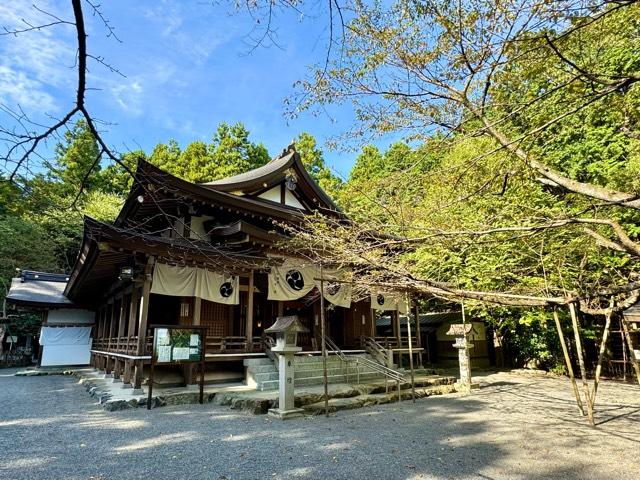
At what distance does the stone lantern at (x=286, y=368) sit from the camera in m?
6.79

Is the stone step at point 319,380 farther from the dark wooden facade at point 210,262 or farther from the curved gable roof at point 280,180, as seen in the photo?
the curved gable roof at point 280,180

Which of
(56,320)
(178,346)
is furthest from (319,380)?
(56,320)

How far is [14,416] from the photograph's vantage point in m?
6.82

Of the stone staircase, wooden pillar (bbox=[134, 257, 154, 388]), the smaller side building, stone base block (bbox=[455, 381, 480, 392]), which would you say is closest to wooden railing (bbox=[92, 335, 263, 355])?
wooden pillar (bbox=[134, 257, 154, 388])

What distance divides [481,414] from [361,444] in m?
3.31

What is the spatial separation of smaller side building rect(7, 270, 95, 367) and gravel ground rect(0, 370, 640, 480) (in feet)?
32.2

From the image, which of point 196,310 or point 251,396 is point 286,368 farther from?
point 196,310

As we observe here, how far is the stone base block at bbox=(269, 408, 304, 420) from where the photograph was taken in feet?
21.8

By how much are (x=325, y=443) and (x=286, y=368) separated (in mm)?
1941

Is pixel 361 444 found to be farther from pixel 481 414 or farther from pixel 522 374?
pixel 522 374

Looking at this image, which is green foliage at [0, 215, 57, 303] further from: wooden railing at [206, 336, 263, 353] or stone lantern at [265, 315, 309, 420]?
stone lantern at [265, 315, 309, 420]

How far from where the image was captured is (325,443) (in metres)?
5.10

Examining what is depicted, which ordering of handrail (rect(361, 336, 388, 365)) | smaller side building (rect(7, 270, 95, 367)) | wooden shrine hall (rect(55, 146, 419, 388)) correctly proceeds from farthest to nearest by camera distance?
smaller side building (rect(7, 270, 95, 367)) → handrail (rect(361, 336, 388, 365)) → wooden shrine hall (rect(55, 146, 419, 388))

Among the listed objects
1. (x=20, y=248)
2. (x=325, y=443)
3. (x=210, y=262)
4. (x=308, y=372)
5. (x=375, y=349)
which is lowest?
(x=325, y=443)
